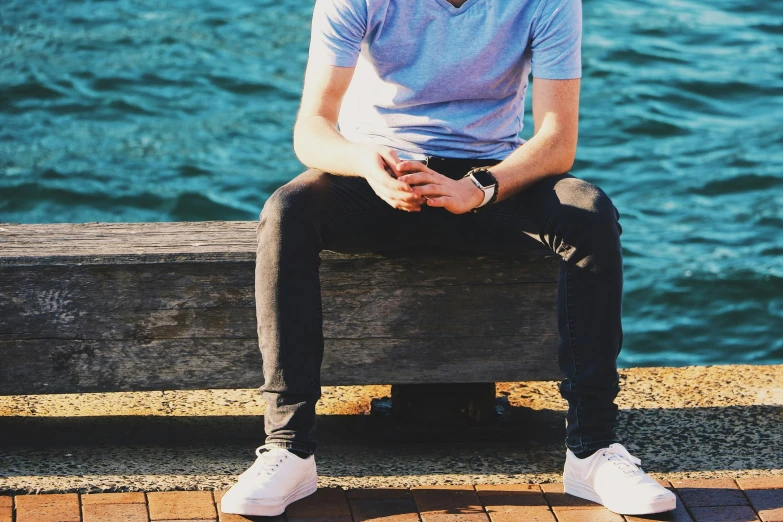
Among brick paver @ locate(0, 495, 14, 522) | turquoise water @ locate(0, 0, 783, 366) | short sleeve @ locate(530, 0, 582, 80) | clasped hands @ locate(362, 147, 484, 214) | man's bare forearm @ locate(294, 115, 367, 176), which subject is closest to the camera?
brick paver @ locate(0, 495, 14, 522)

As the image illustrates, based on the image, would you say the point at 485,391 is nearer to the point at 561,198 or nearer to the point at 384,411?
the point at 384,411

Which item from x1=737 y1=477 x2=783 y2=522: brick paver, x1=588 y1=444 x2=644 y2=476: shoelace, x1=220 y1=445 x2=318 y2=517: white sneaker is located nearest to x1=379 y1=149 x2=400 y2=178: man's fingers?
x1=220 y1=445 x2=318 y2=517: white sneaker

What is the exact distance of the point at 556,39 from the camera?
2.75 meters

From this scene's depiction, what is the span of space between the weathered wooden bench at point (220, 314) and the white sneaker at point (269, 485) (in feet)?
1.19

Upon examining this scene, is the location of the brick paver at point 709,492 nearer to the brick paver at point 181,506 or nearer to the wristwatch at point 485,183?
the wristwatch at point 485,183

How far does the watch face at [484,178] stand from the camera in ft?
8.56

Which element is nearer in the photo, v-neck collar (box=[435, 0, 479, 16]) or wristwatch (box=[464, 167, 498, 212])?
wristwatch (box=[464, 167, 498, 212])

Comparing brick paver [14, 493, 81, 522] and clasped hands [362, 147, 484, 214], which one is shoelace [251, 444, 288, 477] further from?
clasped hands [362, 147, 484, 214]

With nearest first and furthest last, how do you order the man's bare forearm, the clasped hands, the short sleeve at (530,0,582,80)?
the clasped hands
the man's bare forearm
the short sleeve at (530,0,582,80)

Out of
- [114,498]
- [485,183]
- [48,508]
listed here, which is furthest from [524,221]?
[48,508]

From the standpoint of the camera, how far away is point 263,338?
250 cm

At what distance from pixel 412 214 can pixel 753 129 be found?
5.35m

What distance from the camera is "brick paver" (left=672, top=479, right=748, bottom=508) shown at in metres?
2.54

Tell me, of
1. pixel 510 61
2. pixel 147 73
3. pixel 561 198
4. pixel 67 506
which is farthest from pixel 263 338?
pixel 147 73
